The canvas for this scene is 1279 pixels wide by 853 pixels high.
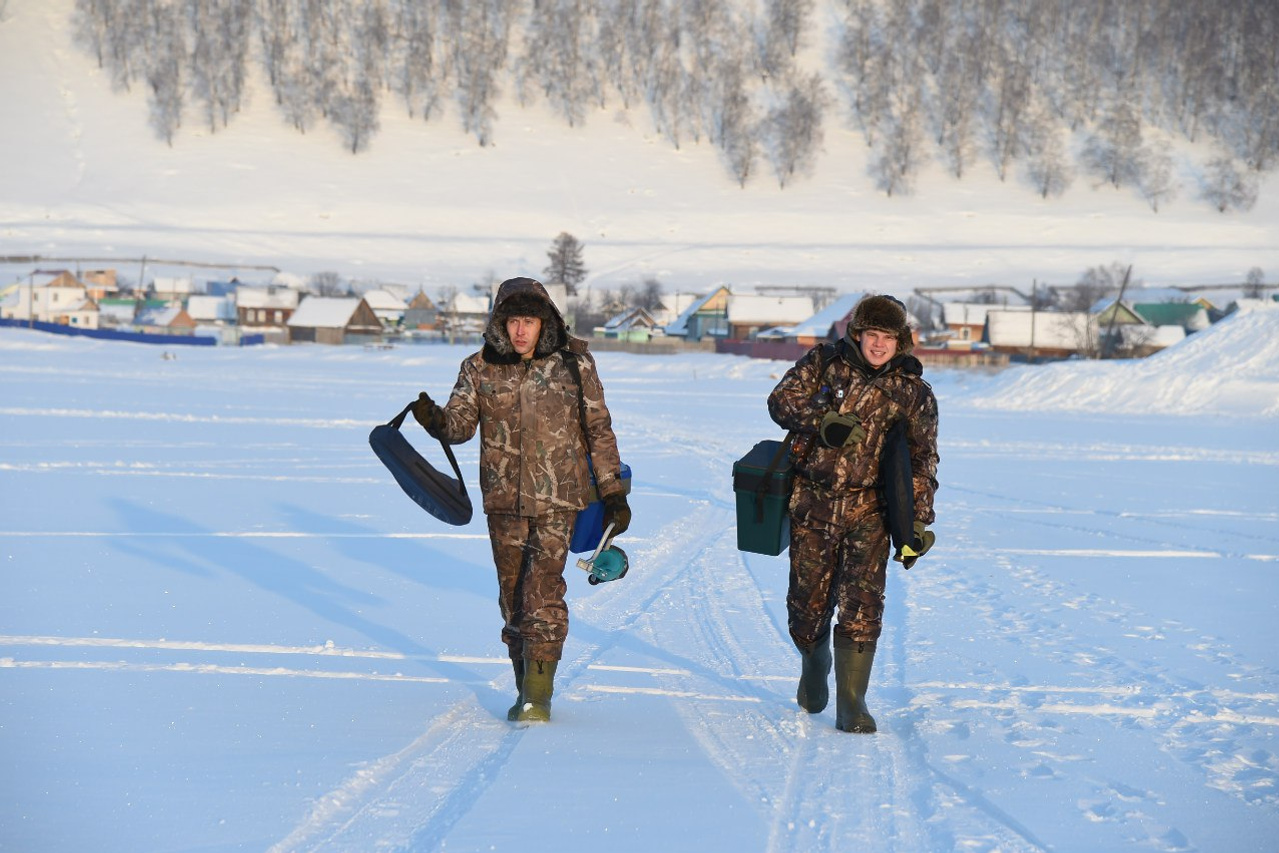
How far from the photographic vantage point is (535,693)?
4.65m

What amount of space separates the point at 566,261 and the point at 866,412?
247 ft

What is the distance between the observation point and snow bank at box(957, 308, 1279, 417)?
1080 inches

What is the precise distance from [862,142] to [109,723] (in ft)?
337

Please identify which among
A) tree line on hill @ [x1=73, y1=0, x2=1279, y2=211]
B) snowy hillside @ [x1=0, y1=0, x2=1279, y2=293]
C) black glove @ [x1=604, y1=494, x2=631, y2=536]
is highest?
tree line on hill @ [x1=73, y1=0, x2=1279, y2=211]

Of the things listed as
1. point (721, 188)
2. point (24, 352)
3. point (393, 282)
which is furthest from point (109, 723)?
point (721, 188)

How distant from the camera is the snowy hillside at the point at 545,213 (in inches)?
3226

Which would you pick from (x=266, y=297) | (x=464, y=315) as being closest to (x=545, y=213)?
(x=464, y=315)

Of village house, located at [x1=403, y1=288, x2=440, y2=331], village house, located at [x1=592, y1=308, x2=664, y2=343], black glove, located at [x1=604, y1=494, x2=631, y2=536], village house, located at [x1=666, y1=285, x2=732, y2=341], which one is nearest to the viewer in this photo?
black glove, located at [x1=604, y1=494, x2=631, y2=536]

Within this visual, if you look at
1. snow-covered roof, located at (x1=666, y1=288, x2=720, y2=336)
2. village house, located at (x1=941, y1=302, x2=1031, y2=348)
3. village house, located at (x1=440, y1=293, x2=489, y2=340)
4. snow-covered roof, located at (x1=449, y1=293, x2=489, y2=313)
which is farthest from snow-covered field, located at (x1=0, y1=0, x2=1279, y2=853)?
snow-covered roof, located at (x1=449, y1=293, x2=489, y2=313)

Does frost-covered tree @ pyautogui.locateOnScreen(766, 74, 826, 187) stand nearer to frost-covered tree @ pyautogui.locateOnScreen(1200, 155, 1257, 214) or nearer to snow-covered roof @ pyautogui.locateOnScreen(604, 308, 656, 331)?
Answer: snow-covered roof @ pyautogui.locateOnScreen(604, 308, 656, 331)

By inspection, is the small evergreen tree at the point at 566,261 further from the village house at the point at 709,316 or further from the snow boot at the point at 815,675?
the snow boot at the point at 815,675

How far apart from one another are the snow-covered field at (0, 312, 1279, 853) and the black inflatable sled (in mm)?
759

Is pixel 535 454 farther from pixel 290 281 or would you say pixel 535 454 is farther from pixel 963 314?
pixel 290 281

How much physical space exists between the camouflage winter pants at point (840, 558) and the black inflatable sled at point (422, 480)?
1237 mm
